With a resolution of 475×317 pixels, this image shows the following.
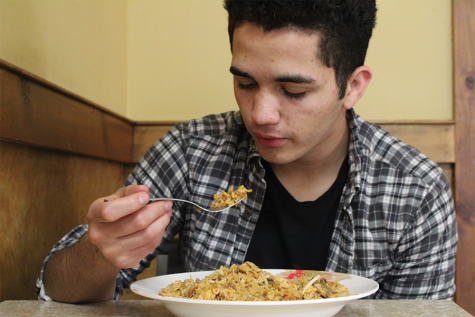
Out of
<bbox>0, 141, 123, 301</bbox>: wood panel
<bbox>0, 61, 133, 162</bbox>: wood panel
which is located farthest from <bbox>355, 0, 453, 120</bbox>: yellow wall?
<bbox>0, 141, 123, 301</bbox>: wood panel

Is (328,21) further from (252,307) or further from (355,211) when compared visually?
(252,307)

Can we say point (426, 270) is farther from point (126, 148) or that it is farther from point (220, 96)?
point (126, 148)

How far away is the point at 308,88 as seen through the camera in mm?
1206

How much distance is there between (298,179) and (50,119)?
2.76 ft

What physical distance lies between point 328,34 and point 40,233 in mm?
1098

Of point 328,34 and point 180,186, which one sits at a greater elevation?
point 328,34

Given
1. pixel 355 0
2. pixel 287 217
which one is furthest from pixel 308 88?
pixel 287 217

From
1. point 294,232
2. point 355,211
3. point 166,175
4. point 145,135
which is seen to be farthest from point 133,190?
point 145,135

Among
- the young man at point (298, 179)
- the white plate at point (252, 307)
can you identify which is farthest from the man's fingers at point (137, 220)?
the young man at point (298, 179)

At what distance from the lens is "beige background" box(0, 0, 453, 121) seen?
7.27 feet

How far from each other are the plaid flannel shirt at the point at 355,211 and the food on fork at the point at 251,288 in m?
0.45

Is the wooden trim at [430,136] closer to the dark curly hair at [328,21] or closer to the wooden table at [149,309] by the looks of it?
the dark curly hair at [328,21]

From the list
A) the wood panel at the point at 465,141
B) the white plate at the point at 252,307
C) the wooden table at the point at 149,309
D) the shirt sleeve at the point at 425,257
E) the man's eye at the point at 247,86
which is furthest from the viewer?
the wood panel at the point at 465,141

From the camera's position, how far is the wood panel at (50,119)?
3.92 ft
